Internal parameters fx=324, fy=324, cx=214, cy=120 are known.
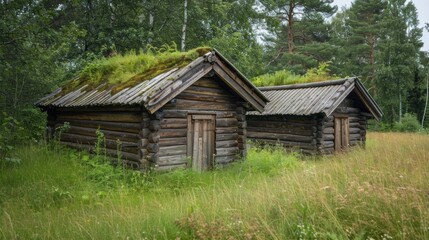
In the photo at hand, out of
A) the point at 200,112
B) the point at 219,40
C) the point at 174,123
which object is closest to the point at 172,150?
the point at 174,123

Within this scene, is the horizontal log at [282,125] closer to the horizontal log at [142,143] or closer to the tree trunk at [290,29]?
the horizontal log at [142,143]

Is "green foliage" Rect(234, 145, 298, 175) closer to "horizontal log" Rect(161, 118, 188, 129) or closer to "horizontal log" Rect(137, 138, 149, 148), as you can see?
"horizontal log" Rect(161, 118, 188, 129)

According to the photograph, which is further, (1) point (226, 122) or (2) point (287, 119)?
(2) point (287, 119)

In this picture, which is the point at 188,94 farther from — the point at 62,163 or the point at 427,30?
the point at 427,30

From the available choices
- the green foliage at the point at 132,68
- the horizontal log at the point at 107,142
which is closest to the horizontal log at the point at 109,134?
the horizontal log at the point at 107,142

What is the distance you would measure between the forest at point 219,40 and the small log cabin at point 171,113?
6.32 ft

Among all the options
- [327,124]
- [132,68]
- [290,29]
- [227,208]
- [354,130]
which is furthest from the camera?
[290,29]

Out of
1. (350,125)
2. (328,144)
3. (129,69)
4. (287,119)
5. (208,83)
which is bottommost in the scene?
(328,144)

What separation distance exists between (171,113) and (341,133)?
1014 cm

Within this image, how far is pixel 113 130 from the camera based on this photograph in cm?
965

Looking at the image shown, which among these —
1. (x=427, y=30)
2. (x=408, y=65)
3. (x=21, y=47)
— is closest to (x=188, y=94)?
(x=21, y=47)

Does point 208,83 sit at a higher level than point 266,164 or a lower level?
higher

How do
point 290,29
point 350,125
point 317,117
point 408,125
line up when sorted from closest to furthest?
point 317,117 → point 350,125 → point 408,125 → point 290,29

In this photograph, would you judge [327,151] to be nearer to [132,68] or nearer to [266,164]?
[266,164]
